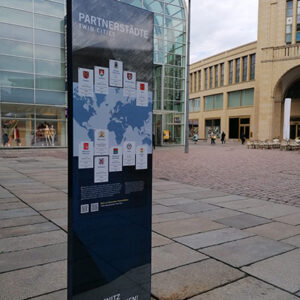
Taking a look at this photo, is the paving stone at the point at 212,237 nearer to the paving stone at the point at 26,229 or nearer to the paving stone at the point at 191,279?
the paving stone at the point at 191,279

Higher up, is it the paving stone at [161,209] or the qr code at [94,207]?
the qr code at [94,207]

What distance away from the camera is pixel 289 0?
3750 cm

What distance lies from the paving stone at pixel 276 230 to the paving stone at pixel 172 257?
4.33 feet

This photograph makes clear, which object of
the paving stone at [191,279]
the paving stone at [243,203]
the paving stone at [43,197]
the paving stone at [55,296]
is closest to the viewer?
the paving stone at [55,296]

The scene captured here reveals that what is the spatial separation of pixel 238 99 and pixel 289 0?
49.7ft

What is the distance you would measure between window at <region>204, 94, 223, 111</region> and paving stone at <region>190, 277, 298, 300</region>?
169 ft

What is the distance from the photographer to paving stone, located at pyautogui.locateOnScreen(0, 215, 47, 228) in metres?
4.87

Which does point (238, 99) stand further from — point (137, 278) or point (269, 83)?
point (137, 278)

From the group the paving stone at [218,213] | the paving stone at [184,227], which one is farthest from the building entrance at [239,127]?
the paving stone at [184,227]

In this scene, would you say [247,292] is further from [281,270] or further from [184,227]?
[184,227]

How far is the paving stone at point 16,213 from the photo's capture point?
5320mm

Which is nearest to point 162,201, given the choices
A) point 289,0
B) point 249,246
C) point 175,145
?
point 249,246

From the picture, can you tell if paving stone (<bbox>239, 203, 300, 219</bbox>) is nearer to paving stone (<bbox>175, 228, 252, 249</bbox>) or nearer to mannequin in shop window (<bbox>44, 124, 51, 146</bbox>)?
paving stone (<bbox>175, 228, 252, 249</bbox>)

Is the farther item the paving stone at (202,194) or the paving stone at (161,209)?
the paving stone at (202,194)
